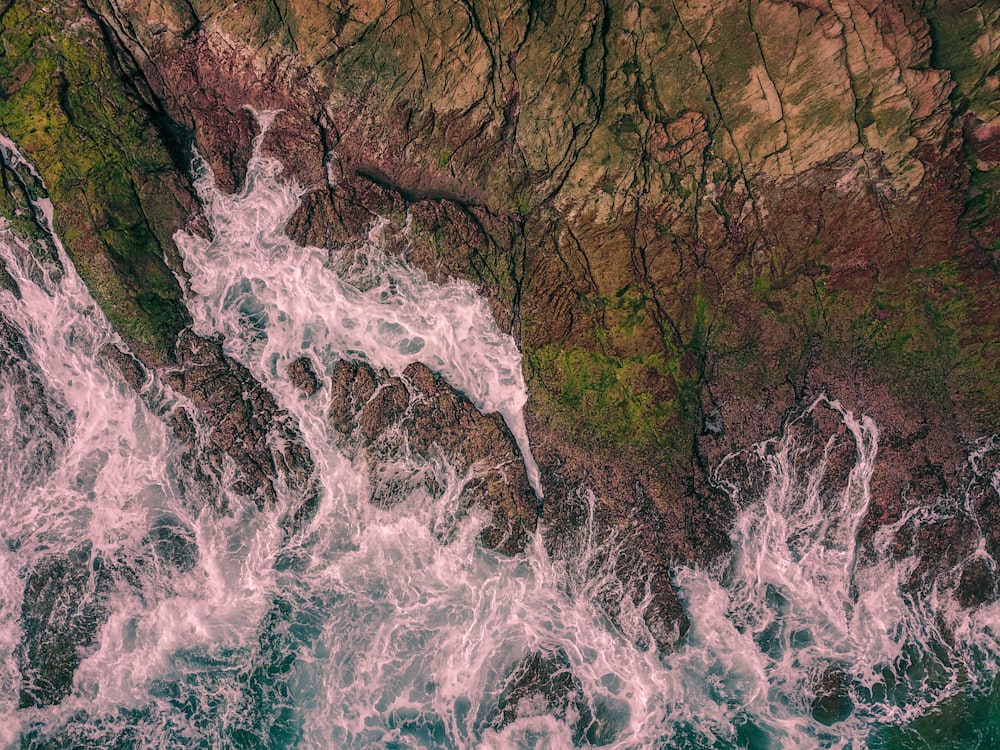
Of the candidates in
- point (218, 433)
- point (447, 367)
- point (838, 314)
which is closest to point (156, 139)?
point (218, 433)

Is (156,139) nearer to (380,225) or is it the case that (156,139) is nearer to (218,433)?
(380,225)

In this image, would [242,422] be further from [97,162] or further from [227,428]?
[97,162]

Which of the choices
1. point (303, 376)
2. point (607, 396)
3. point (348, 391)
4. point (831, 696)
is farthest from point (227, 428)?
point (831, 696)

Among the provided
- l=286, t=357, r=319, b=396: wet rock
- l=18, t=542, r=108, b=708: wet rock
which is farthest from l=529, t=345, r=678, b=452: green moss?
l=18, t=542, r=108, b=708: wet rock

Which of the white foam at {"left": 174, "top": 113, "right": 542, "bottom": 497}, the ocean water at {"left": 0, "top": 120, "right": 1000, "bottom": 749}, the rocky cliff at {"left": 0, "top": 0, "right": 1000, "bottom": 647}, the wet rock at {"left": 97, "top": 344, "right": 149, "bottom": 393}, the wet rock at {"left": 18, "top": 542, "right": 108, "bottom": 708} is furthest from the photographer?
the white foam at {"left": 174, "top": 113, "right": 542, "bottom": 497}

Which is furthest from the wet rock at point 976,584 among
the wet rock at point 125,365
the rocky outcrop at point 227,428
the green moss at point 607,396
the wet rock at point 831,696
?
the wet rock at point 125,365

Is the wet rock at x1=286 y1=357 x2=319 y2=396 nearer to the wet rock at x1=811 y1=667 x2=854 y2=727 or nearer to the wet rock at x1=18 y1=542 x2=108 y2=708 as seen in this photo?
the wet rock at x1=18 y1=542 x2=108 y2=708

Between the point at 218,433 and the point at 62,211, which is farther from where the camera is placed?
the point at 218,433
